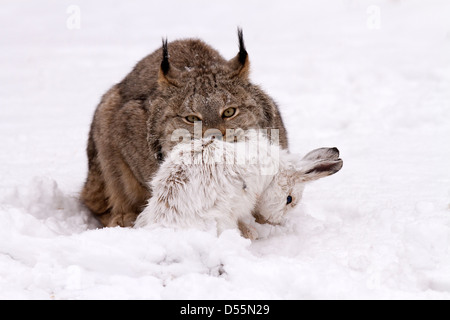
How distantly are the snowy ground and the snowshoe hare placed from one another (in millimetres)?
197

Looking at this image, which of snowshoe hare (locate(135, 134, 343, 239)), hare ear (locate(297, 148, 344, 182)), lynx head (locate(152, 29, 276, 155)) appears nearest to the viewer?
snowshoe hare (locate(135, 134, 343, 239))

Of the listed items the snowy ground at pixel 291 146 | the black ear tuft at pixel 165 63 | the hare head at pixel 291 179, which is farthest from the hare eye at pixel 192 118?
the snowy ground at pixel 291 146

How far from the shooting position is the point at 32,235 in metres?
3.48

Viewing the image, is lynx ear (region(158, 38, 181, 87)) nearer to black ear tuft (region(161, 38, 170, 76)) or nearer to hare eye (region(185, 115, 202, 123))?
black ear tuft (region(161, 38, 170, 76))

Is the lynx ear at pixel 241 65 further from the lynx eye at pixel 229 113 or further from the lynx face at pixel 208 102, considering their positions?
the lynx eye at pixel 229 113

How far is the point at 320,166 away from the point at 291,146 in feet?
8.36

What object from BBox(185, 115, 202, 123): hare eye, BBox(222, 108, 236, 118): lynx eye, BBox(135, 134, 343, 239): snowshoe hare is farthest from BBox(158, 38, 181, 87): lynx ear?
BBox(135, 134, 343, 239): snowshoe hare

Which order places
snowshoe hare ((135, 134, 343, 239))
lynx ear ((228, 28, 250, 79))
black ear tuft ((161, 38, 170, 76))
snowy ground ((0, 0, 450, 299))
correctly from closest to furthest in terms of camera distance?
snowy ground ((0, 0, 450, 299))
snowshoe hare ((135, 134, 343, 239))
black ear tuft ((161, 38, 170, 76))
lynx ear ((228, 28, 250, 79))

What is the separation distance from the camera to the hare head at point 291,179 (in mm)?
3766

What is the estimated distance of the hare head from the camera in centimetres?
377

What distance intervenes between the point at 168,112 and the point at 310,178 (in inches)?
41.6

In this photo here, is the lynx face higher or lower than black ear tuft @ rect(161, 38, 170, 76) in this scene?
lower

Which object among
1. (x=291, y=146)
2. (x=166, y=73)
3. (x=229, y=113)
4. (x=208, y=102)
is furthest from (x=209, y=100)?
(x=291, y=146)

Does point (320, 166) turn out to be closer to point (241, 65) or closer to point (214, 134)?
point (214, 134)
